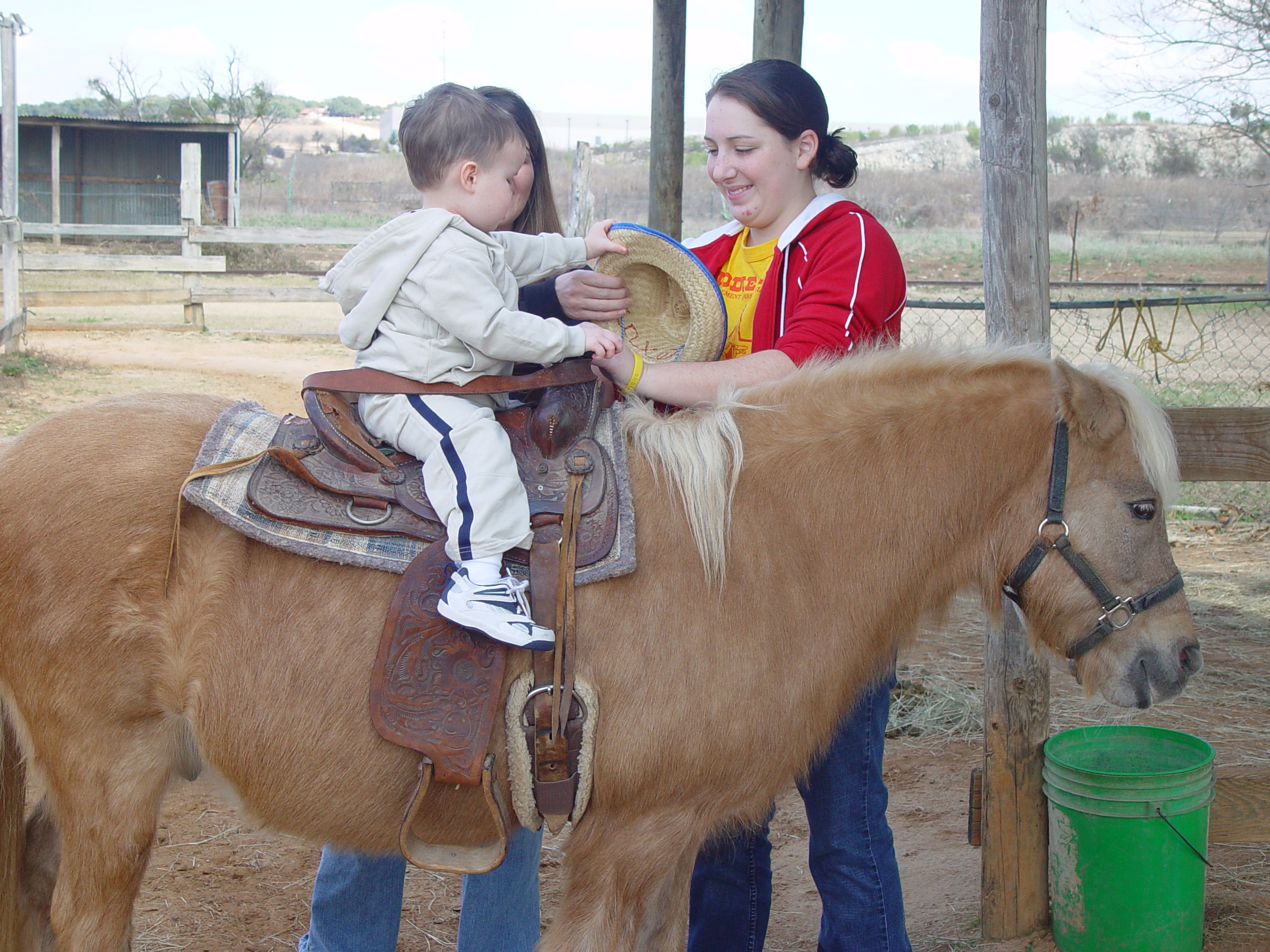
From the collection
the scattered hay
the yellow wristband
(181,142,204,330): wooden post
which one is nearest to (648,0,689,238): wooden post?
the scattered hay

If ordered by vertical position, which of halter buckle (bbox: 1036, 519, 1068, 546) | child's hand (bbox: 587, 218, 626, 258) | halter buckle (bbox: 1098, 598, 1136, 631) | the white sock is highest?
child's hand (bbox: 587, 218, 626, 258)

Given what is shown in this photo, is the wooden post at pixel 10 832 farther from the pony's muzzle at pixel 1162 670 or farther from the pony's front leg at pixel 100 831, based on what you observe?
the pony's muzzle at pixel 1162 670

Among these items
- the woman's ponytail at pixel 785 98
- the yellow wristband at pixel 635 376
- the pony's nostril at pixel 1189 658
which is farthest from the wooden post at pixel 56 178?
the pony's nostril at pixel 1189 658

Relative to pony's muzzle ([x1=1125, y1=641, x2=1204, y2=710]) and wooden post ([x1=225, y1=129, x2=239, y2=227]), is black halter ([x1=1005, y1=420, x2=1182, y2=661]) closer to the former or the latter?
pony's muzzle ([x1=1125, y1=641, x2=1204, y2=710])

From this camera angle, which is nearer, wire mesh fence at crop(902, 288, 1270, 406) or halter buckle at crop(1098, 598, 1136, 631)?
halter buckle at crop(1098, 598, 1136, 631)

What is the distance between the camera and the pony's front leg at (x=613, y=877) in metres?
1.98

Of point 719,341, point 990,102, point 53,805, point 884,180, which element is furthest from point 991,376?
point 884,180

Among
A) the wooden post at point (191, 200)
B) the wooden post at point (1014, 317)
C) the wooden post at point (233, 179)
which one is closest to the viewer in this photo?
the wooden post at point (1014, 317)

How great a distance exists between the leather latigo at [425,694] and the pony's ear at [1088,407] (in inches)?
52.5

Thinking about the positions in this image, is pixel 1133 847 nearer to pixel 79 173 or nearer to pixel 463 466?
pixel 463 466

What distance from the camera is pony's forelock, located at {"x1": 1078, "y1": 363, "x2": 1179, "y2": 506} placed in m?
2.00

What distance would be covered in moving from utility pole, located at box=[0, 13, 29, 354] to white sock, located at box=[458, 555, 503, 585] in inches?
447

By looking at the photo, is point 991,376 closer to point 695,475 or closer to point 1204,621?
point 695,475


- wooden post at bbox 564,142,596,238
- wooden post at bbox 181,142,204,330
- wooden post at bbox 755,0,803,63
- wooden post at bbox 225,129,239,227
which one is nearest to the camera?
wooden post at bbox 755,0,803,63
